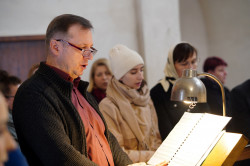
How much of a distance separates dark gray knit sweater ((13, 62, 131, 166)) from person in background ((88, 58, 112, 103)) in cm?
214

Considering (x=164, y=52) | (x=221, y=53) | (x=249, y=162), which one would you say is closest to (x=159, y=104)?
(x=249, y=162)

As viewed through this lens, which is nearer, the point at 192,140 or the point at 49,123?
the point at 49,123

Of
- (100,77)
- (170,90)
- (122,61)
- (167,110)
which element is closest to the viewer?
(122,61)

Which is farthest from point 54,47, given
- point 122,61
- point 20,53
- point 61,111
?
point 20,53

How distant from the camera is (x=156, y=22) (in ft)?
16.5

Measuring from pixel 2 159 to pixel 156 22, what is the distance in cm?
458

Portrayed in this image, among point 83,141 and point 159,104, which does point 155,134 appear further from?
point 83,141

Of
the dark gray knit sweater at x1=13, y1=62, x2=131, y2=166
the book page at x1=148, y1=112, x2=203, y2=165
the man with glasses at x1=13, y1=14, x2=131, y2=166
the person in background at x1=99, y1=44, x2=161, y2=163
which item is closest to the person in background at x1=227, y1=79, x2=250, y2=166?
the person in background at x1=99, y1=44, x2=161, y2=163

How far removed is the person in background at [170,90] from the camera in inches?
117

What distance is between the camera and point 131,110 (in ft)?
8.83

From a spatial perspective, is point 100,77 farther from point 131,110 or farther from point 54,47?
point 54,47

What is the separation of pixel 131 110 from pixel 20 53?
9.01ft

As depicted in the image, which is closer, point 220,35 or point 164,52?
point 164,52

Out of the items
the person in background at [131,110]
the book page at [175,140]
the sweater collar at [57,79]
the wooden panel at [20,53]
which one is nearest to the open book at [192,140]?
the book page at [175,140]
